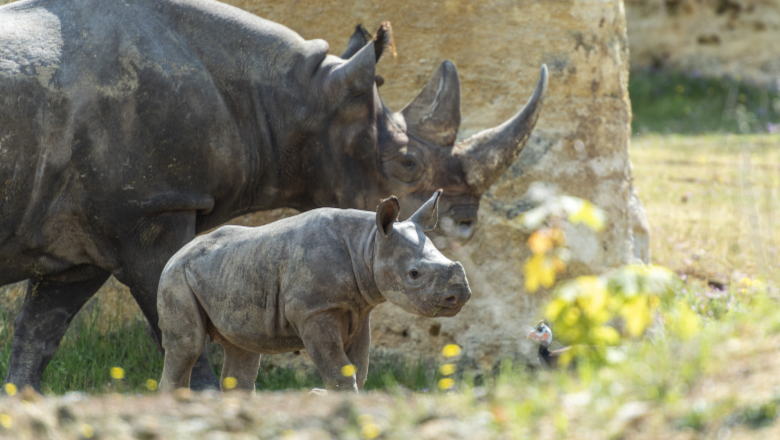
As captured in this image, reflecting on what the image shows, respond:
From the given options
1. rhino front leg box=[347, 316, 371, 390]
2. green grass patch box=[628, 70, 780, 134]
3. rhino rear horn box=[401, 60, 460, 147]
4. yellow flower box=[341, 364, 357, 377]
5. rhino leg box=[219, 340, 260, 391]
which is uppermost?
rhino rear horn box=[401, 60, 460, 147]

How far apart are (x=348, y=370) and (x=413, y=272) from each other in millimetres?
470

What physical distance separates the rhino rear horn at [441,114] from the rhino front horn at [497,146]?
0.40ft

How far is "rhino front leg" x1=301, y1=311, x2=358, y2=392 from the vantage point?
3582mm

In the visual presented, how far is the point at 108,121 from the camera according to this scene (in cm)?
459

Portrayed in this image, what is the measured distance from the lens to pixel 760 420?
2.36m

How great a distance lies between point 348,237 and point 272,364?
271 cm

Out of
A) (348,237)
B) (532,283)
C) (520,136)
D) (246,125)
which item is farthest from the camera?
(520,136)

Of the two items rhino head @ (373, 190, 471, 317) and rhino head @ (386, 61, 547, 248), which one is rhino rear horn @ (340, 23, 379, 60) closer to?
rhino head @ (386, 61, 547, 248)

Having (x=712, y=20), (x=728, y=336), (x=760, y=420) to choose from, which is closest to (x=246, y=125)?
(x=728, y=336)

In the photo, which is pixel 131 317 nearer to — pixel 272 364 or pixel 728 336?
pixel 272 364

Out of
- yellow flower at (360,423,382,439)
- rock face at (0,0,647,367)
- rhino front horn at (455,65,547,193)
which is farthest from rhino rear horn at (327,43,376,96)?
yellow flower at (360,423,382,439)

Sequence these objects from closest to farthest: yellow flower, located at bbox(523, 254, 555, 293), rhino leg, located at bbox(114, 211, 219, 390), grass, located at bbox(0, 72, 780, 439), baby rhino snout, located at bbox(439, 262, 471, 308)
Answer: grass, located at bbox(0, 72, 780, 439)
yellow flower, located at bbox(523, 254, 555, 293)
baby rhino snout, located at bbox(439, 262, 471, 308)
rhino leg, located at bbox(114, 211, 219, 390)

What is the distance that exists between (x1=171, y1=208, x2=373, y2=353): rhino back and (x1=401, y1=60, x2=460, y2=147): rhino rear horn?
161cm

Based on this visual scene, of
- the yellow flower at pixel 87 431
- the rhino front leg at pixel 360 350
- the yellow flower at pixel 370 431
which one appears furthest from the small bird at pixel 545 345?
the yellow flower at pixel 87 431
